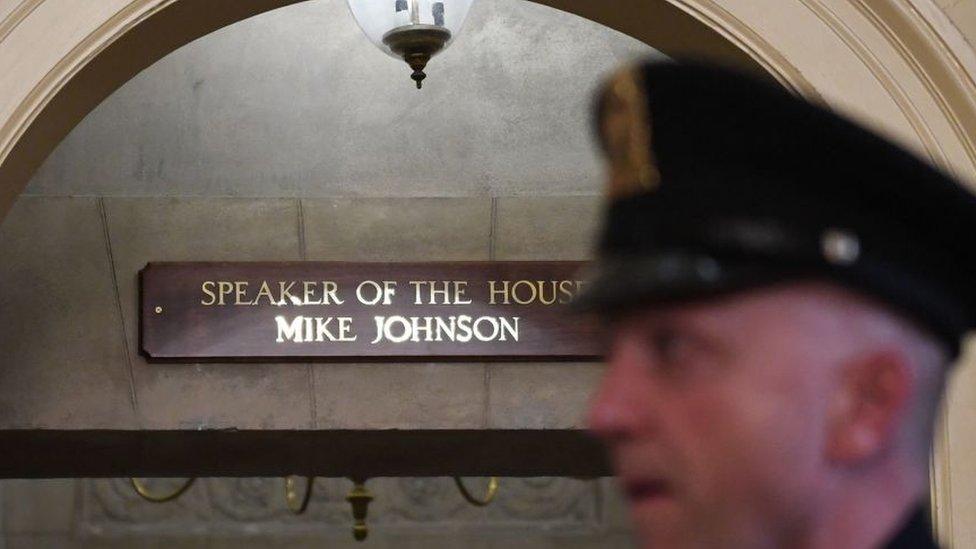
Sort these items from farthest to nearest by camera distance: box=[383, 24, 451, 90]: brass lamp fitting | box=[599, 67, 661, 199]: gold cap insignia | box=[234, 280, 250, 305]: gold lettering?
box=[234, 280, 250, 305]: gold lettering → box=[383, 24, 451, 90]: brass lamp fitting → box=[599, 67, 661, 199]: gold cap insignia

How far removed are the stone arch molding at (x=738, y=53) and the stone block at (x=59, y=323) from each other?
1.46 m

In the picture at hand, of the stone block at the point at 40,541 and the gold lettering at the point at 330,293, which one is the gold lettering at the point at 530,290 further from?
the stone block at the point at 40,541

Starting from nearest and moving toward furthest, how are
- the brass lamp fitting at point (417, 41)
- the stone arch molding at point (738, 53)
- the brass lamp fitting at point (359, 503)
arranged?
1. the stone arch molding at point (738, 53)
2. the brass lamp fitting at point (417, 41)
3. the brass lamp fitting at point (359, 503)

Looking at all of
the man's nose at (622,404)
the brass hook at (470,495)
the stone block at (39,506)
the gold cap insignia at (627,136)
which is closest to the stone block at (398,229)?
the brass hook at (470,495)

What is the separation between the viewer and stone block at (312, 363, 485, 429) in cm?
528

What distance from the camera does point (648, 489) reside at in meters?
0.98

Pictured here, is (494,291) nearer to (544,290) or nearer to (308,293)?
(544,290)

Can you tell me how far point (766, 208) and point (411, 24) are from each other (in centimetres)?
353

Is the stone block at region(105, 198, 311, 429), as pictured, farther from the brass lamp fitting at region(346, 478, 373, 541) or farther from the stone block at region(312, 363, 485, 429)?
the brass lamp fitting at region(346, 478, 373, 541)

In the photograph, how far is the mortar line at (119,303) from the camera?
5223mm

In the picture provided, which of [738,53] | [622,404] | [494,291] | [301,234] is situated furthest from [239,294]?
[622,404]

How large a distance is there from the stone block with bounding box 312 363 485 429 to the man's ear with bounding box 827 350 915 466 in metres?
4.36

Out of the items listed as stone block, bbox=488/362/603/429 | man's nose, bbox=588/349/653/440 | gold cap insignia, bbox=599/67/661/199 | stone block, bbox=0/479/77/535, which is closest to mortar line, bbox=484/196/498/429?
stone block, bbox=488/362/603/429

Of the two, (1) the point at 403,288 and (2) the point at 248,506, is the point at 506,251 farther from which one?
(2) the point at 248,506
